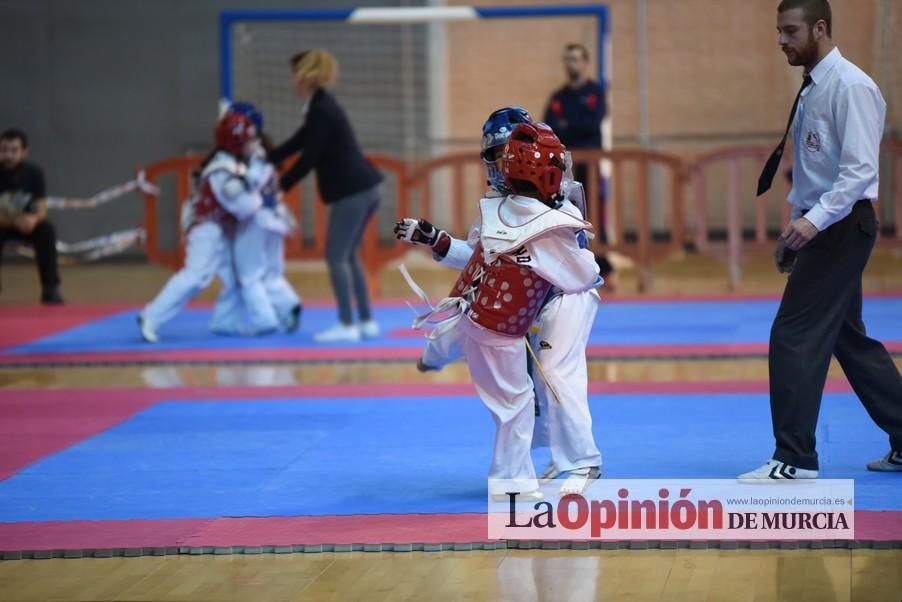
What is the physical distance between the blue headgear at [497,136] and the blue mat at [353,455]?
1.23m

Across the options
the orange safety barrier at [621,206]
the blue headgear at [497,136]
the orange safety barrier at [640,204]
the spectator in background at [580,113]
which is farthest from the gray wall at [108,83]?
the blue headgear at [497,136]

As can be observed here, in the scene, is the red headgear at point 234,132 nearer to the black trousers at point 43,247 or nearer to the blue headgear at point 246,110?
the blue headgear at point 246,110

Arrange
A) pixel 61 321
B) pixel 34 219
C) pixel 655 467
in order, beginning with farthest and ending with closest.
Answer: pixel 34 219 → pixel 61 321 → pixel 655 467

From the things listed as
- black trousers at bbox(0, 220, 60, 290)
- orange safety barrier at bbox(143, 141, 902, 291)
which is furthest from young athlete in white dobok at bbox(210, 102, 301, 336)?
black trousers at bbox(0, 220, 60, 290)

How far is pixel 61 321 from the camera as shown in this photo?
12.1m

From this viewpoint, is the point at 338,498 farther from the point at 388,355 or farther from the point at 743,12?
the point at 743,12

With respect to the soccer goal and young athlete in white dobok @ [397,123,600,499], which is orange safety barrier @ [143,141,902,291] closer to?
the soccer goal

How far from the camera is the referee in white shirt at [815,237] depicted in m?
5.57

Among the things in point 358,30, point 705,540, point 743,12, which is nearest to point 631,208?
point 743,12

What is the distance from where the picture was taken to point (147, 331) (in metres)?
10.8

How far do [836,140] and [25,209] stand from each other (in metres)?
9.30

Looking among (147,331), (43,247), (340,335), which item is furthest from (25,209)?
(340,335)

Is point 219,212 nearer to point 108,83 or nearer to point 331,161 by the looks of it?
point 331,161

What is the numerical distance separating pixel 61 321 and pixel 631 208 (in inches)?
294
